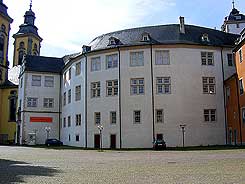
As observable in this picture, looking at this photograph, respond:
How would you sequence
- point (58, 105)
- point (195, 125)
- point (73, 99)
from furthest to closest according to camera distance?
point (58, 105), point (73, 99), point (195, 125)

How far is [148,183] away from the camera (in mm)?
10680

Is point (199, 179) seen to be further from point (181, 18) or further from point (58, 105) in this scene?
point (58, 105)

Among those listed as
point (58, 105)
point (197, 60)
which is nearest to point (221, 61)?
point (197, 60)

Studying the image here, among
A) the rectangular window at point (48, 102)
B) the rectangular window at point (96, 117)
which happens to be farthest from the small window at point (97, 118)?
the rectangular window at point (48, 102)

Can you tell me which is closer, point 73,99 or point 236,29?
point 73,99

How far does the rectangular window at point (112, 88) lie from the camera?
1684 inches

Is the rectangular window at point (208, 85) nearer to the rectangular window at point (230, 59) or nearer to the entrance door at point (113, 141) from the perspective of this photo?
the rectangular window at point (230, 59)

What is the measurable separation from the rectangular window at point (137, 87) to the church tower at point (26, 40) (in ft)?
151

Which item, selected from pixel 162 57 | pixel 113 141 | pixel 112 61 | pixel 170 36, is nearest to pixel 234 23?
pixel 170 36

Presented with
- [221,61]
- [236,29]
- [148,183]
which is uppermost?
[236,29]

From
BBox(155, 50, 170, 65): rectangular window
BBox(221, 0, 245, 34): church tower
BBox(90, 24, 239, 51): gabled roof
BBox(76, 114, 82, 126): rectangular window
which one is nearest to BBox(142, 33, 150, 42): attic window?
BBox(90, 24, 239, 51): gabled roof

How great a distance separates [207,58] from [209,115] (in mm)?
6966

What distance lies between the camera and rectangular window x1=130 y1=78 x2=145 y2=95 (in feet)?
137

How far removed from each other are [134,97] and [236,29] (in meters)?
Result: 39.6
